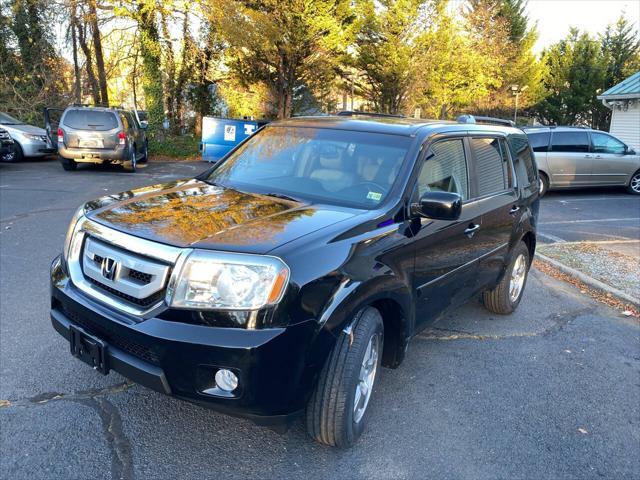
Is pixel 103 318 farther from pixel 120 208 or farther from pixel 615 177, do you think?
pixel 615 177

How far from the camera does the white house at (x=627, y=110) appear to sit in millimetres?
19625

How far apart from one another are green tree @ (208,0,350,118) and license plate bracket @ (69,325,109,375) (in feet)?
58.1

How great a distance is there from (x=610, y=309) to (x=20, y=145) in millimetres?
16082

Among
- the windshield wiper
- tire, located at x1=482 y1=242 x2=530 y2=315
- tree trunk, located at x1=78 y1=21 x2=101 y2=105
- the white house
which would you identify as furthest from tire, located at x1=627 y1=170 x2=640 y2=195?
tree trunk, located at x1=78 y1=21 x2=101 y2=105

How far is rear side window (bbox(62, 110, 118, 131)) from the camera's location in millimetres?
13438

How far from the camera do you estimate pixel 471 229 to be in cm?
397

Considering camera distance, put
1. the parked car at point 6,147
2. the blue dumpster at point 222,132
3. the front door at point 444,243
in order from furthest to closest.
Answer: the blue dumpster at point 222,132, the parked car at point 6,147, the front door at point 444,243

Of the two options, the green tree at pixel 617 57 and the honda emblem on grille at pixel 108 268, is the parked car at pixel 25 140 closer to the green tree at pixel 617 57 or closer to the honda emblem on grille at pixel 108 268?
the honda emblem on grille at pixel 108 268

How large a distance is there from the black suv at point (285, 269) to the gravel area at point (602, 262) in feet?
10.8

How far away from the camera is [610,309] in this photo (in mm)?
5691

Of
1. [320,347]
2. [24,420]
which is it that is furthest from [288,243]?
[24,420]

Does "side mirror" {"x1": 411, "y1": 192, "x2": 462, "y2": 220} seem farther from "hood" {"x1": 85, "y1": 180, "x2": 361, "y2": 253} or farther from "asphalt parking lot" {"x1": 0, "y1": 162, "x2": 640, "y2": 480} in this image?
"asphalt parking lot" {"x1": 0, "y1": 162, "x2": 640, "y2": 480}

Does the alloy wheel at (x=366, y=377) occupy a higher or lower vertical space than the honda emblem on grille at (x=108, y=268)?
lower

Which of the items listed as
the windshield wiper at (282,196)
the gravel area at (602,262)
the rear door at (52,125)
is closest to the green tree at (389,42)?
the rear door at (52,125)
